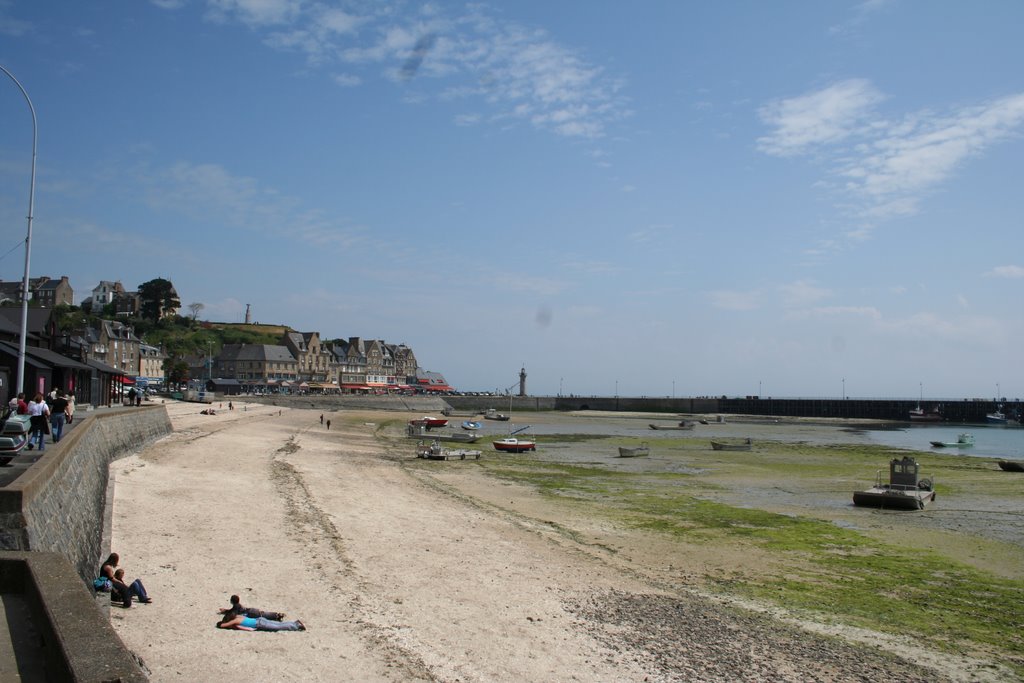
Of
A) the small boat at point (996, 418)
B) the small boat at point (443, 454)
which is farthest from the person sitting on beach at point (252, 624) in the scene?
the small boat at point (996, 418)

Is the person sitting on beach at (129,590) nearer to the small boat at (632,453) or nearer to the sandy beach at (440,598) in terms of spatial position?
the sandy beach at (440,598)

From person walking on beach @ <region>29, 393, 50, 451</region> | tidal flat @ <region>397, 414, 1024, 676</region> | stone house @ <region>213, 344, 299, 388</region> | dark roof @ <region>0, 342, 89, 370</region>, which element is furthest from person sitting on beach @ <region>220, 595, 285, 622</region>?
stone house @ <region>213, 344, 299, 388</region>

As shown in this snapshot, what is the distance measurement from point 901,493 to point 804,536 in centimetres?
1032

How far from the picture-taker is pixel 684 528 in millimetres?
25547

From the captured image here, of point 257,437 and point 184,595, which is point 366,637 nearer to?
point 184,595

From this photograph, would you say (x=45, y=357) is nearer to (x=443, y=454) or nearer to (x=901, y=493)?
(x=443, y=454)

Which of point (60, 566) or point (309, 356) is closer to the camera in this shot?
point (60, 566)

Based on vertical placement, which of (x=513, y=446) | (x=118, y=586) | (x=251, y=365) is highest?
(x=251, y=365)

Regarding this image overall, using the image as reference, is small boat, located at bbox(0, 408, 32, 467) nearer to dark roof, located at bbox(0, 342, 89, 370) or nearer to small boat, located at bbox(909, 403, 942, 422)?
dark roof, located at bbox(0, 342, 89, 370)

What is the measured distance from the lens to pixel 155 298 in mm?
168000

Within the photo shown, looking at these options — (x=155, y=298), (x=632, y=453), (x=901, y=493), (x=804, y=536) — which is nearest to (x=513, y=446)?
(x=632, y=453)

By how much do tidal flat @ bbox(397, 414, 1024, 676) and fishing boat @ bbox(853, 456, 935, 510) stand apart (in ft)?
2.66

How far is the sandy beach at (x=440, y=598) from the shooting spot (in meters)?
12.4

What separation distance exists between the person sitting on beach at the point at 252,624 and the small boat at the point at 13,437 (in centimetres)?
686
